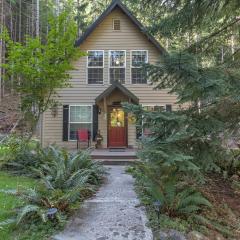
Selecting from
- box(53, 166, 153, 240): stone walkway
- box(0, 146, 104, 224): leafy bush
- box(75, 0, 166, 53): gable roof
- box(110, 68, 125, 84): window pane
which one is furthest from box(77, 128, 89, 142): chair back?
box(53, 166, 153, 240): stone walkway

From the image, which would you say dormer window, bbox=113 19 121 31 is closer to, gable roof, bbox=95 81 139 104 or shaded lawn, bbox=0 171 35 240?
gable roof, bbox=95 81 139 104

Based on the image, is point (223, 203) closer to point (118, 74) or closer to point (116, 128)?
point (116, 128)

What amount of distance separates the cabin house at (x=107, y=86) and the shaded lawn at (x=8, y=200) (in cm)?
573

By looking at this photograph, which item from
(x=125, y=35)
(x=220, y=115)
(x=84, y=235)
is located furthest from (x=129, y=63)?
(x=84, y=235)

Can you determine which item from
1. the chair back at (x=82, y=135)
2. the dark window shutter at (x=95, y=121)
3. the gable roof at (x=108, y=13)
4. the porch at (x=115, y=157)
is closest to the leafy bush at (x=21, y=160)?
the porch at (x=115, y=157)

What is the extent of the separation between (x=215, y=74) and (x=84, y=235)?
338 centimetres

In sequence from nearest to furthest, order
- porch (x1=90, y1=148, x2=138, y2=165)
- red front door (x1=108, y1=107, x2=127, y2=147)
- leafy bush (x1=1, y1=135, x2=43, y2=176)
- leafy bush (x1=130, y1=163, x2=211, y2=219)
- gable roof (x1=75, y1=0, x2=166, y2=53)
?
1. leafy bush (x1=130, y1=163, x2=211, y2=219)
2. leafy bush (x1=1, y1=135, x2=43, y2=176)
3. porch (x1=90, y1=148, x2=138, y2=165)
4. gable roof (x1=75, y1=0, x2=166, y2=53)
5. red front door (x1=108, y1=107, x2=127, y2=147)

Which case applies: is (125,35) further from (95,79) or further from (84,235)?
(84,235)

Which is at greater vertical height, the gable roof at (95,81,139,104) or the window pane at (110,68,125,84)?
the window pane at (110,68,125,84)

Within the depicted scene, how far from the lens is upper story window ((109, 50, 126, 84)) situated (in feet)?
47.3

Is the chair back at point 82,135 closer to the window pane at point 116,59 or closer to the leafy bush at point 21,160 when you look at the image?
the window pane at point 116,59

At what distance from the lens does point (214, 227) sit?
17.1 ft

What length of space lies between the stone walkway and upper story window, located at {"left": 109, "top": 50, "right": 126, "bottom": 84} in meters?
8.27

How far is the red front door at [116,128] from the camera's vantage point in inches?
564
